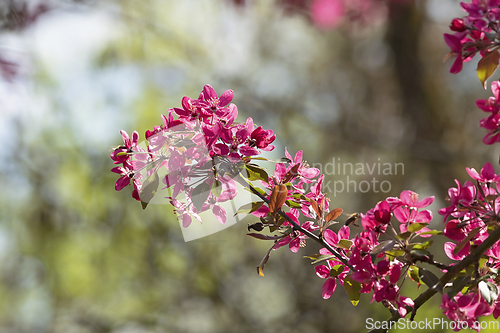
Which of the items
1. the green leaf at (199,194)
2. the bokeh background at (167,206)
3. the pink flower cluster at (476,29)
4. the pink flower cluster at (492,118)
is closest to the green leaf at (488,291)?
the pink flower cluster at (492,118)

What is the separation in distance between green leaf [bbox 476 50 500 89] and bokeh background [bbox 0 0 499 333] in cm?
261

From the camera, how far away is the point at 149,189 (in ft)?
2.01

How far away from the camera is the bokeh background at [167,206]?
301cm

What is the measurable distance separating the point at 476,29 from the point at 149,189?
607mm

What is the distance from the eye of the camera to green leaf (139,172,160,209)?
61 cm

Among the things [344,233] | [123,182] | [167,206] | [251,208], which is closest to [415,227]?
[344,233]

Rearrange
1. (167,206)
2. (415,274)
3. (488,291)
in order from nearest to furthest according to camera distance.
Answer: (488,291), (415,274), (167,206)

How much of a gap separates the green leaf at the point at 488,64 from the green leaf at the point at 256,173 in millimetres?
383

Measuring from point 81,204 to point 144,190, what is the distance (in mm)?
2773

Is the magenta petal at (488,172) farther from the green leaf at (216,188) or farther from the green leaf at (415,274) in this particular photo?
the green leaf at (216,188)

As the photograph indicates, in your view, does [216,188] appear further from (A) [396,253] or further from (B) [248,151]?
(A) [396,253]

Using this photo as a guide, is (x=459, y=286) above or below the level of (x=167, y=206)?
above

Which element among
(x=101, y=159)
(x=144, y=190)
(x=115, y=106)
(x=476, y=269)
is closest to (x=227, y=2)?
(x=115, y=106)

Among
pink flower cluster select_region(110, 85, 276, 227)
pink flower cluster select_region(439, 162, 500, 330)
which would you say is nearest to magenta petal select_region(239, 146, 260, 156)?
pink flower cluster select_region(110, 85, 276, 227)
